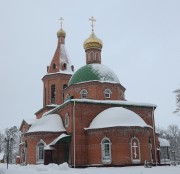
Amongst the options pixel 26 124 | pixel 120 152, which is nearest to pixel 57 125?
pixel 120 152

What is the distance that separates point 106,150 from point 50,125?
533cm

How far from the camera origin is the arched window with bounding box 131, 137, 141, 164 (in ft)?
64.0

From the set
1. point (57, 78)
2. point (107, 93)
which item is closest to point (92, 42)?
point (57, 78)

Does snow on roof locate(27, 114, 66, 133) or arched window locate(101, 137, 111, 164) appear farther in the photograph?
snow on roof locate(27, 114, 66, 133)

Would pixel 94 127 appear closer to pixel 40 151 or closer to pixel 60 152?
pixel 60 152

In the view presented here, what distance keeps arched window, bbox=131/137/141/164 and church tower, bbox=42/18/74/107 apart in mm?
10703

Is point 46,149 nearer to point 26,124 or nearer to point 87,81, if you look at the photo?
point 87,81

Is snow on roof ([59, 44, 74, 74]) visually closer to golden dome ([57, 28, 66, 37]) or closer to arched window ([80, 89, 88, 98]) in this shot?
golden dome ([57, 28, 66, 37])

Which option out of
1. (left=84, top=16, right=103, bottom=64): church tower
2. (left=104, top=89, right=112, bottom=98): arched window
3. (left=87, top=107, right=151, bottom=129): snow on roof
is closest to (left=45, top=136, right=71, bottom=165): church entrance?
(left=87, top=107, right=151, bottom=129): snow on roof

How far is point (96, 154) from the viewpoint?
20.2m

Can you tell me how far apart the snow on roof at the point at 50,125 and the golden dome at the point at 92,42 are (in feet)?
25.6

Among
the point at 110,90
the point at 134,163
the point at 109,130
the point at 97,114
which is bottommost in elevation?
the point at 134,163

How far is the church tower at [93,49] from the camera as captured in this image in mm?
27516

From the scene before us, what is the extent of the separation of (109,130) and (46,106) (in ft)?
33.9
